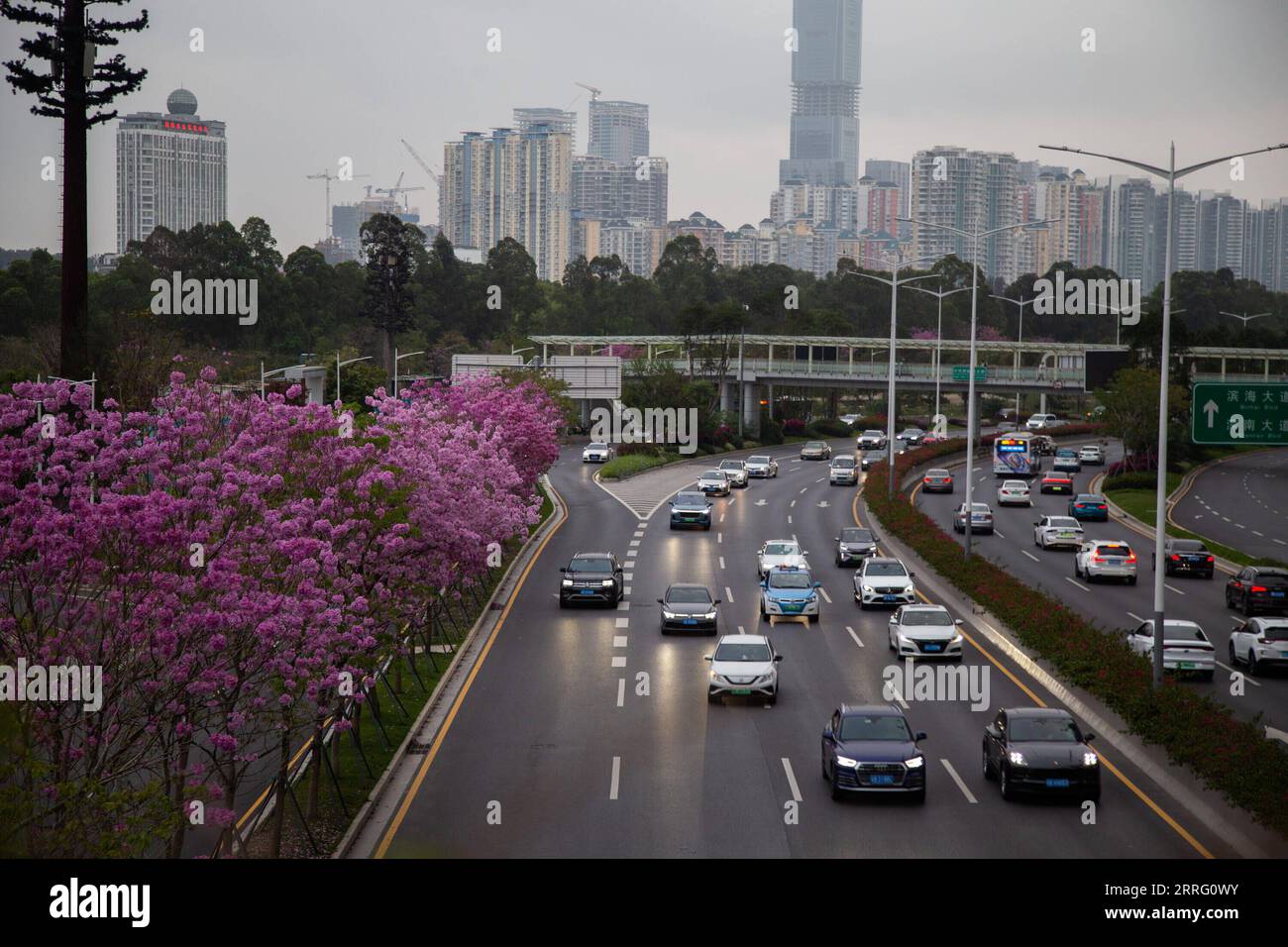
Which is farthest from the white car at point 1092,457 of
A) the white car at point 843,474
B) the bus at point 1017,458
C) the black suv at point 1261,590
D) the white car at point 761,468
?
the black suv at point 1261,590

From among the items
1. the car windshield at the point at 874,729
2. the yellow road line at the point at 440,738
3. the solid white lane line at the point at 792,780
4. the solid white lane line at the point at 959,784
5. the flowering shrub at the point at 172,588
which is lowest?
the yellow road line at the point at 440,738

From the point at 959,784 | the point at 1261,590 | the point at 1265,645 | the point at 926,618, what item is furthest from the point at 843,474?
the point at 959,784

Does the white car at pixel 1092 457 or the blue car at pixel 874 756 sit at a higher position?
the white car at pixel 1092 457

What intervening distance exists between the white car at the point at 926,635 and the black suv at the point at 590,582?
10.0 m

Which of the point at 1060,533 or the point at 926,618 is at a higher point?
the point at 926,618

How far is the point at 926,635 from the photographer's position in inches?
1373

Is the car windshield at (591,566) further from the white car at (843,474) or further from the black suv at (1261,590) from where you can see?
the white car at (843,474)

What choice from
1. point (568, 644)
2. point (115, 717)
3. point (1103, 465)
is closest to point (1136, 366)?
point (1103, 465)

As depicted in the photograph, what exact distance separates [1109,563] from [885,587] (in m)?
10.3

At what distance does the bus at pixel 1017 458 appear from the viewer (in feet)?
280

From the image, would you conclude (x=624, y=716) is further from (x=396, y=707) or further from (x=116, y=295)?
(x=116, y=295)

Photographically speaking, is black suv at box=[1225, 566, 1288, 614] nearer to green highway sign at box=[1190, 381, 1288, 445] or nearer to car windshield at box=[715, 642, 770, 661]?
green highway sign at box=[1190, 381, 1288, 445]

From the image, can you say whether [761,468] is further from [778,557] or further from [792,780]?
[792,780]

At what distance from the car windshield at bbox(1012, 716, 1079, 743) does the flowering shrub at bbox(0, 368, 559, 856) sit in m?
10.4
